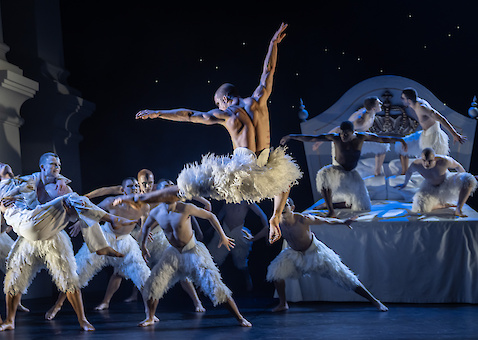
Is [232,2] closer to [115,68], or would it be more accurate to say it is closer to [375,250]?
[115,68]

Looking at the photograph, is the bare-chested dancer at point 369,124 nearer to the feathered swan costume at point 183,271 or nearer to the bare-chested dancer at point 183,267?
the bare-chested dancer at point 183,267

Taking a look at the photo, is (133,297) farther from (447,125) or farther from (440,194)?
(447,125)

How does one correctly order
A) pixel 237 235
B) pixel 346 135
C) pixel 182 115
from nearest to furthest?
pixel 182 115
pixel 346 135
pixel 237 235

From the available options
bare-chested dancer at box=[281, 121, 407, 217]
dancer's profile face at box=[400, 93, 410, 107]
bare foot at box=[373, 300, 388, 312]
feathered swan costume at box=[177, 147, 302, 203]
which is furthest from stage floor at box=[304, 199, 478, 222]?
feathered swan costume at box=[177, 147, 302, 203]

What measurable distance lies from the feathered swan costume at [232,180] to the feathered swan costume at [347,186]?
8.29ft

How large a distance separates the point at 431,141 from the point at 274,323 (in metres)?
2.92

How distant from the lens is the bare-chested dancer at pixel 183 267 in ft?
15.3

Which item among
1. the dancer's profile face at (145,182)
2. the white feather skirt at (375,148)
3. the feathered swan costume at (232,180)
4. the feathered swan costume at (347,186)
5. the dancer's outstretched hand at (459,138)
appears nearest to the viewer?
the feathered swan costume at (232,180)

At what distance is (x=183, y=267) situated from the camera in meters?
4.84

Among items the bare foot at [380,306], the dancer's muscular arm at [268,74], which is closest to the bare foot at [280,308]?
the bare foot at [380,306]

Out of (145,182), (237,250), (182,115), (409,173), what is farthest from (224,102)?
(237,250)

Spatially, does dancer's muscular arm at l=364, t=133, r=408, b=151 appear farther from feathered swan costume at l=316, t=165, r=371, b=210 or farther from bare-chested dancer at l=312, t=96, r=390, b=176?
bare-chested dancer at l=312, t=96, r=390, b=176

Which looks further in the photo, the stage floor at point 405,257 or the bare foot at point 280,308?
the stage floor at point 405,257

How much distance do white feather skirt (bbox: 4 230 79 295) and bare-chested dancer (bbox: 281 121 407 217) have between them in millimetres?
2722
